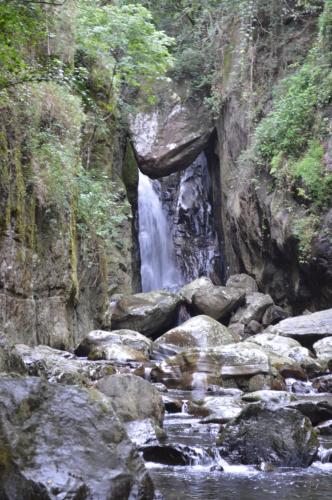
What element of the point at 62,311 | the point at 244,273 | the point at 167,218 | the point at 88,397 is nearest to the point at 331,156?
the point at 244,273

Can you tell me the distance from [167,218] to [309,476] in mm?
19757

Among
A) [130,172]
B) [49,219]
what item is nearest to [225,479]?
[49,219]

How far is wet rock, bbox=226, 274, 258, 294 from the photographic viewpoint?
1872cm

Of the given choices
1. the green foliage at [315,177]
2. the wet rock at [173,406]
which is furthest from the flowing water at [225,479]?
the green foliage at [315,177]

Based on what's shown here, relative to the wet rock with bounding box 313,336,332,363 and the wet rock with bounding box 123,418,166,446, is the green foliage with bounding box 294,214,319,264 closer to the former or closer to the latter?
the wet rock with bounding box 313,336,332,363

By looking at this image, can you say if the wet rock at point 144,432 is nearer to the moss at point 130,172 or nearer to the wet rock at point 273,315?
the wet rock at point 273,315

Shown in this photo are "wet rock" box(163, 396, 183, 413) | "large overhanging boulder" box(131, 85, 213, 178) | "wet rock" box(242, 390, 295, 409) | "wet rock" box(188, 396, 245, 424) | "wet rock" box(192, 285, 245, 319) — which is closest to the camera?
"wet rock" box(188, 396, 245, 424)

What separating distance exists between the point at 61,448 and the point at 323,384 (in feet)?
24.4

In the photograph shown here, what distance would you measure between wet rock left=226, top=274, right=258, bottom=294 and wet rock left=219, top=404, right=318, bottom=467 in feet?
41.4

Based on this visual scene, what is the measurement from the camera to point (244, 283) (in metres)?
18.9

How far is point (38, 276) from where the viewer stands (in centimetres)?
1088

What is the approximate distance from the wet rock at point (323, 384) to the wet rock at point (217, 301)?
289 inches

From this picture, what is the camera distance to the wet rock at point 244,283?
18.7 meters

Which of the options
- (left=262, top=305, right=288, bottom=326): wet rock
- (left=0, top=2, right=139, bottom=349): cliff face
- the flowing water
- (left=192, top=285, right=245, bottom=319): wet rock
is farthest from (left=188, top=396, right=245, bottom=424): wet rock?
(left=192, top=285, right=245, bottom=319): wet rock
